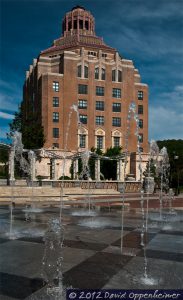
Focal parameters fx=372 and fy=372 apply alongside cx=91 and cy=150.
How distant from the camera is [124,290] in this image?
17.3 ft

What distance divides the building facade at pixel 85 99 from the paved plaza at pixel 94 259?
178 ft

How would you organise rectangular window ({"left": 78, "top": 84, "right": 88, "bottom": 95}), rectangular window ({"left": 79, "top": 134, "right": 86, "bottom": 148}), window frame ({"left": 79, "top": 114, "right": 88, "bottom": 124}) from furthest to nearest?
rectangular window ({"left": 78, "top": 84, "right": 88, "bottom": 95})
window frame ({"left": 79, "top": 114, "right": 88, "bottom": 124})
rectangular window ({"left": 79, "top": 134, "right": 86, "bottom": 148})

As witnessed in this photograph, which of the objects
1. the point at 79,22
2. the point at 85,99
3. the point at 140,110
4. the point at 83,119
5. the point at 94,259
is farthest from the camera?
the point at 79,22

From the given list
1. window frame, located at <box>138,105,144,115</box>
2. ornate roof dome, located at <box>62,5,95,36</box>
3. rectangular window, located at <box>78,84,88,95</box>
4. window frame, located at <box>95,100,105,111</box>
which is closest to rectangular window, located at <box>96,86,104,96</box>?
window frame, located at <box>95,100,105,111</box>

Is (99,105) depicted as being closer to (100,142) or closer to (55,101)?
(100,142)

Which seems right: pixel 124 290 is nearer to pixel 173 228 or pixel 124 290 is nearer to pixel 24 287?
pixel 24 287

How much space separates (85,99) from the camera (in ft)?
228

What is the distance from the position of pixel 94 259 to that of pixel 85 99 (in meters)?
63.3

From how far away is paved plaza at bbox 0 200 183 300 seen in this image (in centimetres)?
555

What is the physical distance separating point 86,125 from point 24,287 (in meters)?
64.2

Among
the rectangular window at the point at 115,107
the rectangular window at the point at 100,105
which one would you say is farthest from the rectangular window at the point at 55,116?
the rectangular window at the point at 115,107

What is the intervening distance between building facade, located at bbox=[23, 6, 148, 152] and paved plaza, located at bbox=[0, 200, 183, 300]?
2141 inches

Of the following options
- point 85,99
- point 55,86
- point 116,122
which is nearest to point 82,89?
point 85,99

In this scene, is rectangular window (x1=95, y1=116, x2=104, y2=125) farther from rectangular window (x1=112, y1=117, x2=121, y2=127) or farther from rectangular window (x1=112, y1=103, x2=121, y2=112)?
rectangular window (x1=112, y1=103, x2=121, y2=112)
